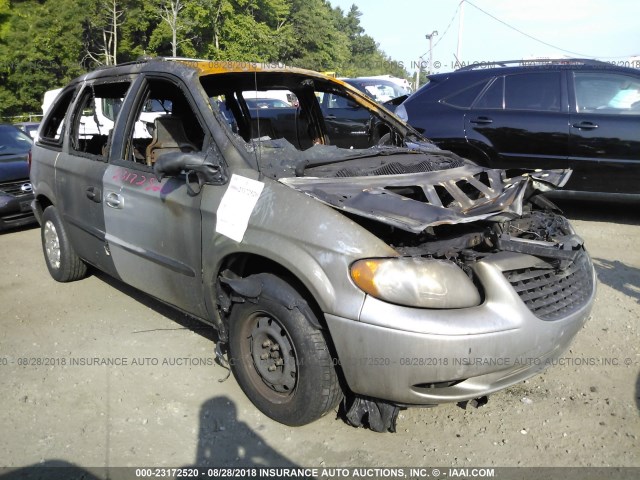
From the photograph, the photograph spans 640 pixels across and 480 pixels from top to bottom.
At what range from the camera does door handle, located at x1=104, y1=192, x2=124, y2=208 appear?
3453 mm

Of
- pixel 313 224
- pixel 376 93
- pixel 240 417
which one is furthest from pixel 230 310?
pixel 376 93

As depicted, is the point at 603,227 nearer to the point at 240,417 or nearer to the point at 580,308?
the point at 580,308

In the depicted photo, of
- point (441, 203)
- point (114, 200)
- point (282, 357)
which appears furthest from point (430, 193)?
point (114, 200)

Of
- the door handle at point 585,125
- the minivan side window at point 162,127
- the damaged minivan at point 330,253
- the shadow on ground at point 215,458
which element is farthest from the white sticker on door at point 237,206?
the door handle at point 585,125

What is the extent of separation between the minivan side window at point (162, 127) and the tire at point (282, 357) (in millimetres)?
1317

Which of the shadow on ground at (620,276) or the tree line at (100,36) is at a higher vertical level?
the tree line at (100,36)

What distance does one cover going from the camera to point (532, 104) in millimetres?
6074

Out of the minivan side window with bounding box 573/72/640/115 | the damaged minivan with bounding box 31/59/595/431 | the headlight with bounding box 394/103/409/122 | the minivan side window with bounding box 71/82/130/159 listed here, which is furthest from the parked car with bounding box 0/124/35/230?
the minivan side window with bounding box 573/72/640/115

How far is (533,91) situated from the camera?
20.0 feet

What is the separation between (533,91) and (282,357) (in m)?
4.82

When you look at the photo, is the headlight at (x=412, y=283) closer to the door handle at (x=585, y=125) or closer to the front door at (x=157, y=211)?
the front door at (x=157, y=211)

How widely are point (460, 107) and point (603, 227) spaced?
6.78 feet

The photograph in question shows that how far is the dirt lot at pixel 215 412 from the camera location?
101 inches

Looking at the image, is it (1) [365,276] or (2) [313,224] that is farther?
(2) [313,224]
